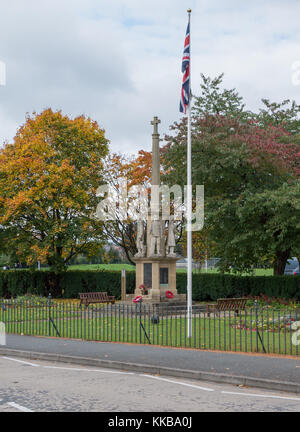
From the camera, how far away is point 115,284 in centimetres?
3719

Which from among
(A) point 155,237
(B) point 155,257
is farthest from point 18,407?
(A) point 155,237

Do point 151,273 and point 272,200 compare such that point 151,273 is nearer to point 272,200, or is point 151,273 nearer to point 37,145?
point 272,200

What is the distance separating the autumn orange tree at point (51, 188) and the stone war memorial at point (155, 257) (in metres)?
8.76

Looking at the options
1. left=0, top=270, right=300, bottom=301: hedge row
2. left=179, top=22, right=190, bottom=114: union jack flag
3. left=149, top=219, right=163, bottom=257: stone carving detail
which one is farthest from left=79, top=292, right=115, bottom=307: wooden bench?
left=179, top=22, right=190, bottom=114: union jack flag

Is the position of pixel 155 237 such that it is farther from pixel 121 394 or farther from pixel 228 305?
pixel 121 394

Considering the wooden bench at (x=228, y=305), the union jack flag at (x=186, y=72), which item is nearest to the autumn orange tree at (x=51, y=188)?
the wooden bench at (x=228, y=305)

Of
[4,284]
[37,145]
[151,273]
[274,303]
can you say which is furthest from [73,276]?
[274,303]

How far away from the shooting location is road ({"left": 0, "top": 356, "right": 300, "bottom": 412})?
26.7 ft

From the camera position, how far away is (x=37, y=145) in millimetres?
35406

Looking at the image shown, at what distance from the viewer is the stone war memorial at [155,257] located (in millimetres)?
26828

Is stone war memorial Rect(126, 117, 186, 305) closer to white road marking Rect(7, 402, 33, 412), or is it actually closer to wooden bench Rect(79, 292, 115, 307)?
wooden bench Rect(79, 292, 115, 307)

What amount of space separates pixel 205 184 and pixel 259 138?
4019mm

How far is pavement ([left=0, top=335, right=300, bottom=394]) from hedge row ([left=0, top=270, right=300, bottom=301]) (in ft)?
55.8

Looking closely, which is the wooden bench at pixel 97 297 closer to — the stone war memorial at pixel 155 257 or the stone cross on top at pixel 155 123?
the stone war memorial at pixel 155 257
